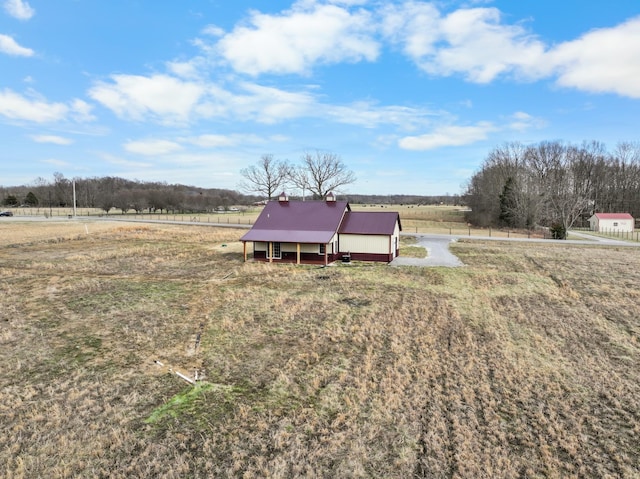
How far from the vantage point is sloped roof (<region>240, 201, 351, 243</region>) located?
85.7 ft

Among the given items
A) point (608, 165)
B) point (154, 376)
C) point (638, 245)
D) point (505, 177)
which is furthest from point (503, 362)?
point (608, 165)

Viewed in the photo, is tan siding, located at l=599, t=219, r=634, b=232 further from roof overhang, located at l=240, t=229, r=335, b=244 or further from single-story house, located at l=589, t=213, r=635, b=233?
roof overhang, located at l=240, t=229, r=335, b=244

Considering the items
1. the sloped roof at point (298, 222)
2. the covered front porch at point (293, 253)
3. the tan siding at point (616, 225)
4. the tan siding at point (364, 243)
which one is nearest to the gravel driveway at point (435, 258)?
the tan siding at point (364, 243)

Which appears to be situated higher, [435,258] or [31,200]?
[31,200]

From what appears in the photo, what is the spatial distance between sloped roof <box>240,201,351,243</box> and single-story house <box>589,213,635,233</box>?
45603mm

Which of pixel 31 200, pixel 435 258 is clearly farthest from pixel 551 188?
pixel 31 200

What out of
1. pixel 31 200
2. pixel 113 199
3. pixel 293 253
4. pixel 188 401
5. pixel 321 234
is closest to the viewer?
pixel 188 401

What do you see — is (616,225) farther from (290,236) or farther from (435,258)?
(290,236)

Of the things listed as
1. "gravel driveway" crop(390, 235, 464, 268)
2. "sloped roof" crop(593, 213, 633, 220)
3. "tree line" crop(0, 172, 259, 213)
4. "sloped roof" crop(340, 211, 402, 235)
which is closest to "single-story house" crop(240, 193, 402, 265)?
"sloped roof" crop(340, 211, 402, 235)

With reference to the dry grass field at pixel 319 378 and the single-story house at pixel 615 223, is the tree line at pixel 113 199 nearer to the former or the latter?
the dry grass field at pixel 319 378

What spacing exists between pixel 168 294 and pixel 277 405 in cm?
1097

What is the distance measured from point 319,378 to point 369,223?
1918 centimetres

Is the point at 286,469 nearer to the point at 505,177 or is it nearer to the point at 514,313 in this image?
the point at 514,313

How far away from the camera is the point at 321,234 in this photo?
2609 centimetres
